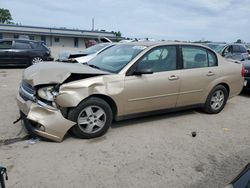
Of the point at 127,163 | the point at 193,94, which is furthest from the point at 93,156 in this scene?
the point at 193,94

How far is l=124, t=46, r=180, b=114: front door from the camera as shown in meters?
5.00

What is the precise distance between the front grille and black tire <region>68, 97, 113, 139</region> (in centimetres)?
69

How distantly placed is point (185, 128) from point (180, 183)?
2.09m

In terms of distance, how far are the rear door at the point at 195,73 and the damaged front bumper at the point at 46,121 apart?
8.17 feet

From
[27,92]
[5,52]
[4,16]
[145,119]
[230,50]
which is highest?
[4,16]

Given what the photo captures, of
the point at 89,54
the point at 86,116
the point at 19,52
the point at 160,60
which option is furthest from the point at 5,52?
the point at 86,116

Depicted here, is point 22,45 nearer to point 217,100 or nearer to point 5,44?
point 5,44

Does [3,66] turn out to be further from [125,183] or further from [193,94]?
[125,183]

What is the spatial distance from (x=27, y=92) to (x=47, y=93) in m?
0.45

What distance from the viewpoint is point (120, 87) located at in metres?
4.83

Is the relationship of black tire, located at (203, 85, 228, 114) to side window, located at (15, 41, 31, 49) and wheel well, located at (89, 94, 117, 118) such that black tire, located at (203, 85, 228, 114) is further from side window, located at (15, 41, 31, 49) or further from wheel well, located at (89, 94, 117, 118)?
side window, located at (15, 41, 31, 49)

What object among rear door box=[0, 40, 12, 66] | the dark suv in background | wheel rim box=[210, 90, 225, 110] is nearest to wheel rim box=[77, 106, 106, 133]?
wheel rim box=[210, 90, 225, 110]

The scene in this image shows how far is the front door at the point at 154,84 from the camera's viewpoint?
4996 mm

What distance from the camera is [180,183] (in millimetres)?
3430
